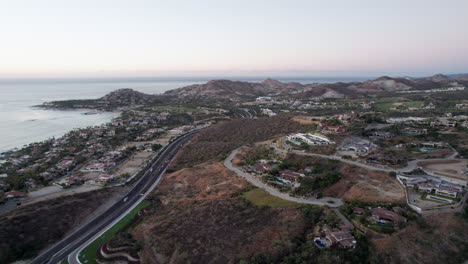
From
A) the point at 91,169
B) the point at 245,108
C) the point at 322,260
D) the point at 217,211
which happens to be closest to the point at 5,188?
the point at 91,169

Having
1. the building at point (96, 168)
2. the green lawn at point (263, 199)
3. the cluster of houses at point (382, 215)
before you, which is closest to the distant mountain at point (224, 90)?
the building at point (96, 168)

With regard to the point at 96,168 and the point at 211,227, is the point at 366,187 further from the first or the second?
the point at 96,168

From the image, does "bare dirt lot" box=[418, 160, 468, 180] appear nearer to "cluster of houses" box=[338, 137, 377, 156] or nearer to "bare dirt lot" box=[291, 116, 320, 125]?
"cluster of houses" box=[338, 137, 377, 156]

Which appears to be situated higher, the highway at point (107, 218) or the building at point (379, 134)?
the building at point (379, 134)

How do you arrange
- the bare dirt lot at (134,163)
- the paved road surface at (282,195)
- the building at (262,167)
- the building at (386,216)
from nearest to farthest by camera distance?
the building at (386,216), the paved road surface at (282,195), the building at (262,167), the bare dirt lot at (134,163)

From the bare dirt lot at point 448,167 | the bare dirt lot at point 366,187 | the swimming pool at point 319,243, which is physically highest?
the bare dirt lot at point 448,167

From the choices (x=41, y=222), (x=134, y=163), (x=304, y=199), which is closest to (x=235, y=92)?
(x=134, y=163)

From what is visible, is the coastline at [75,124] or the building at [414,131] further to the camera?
the coastline at [75,124]

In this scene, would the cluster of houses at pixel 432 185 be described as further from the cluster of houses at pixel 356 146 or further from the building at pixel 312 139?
the building at pixel 312 139
